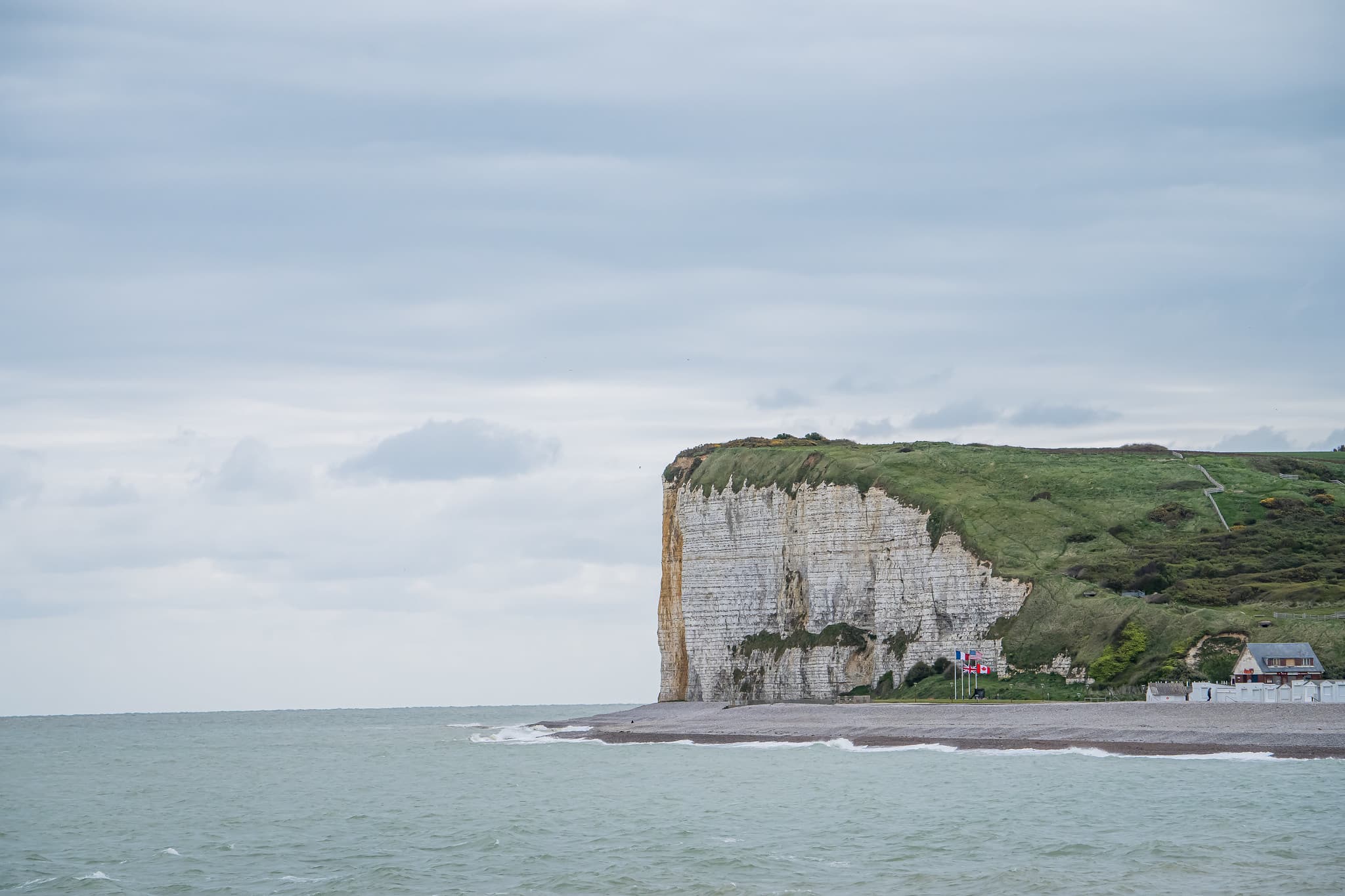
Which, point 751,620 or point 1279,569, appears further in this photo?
point 751,620

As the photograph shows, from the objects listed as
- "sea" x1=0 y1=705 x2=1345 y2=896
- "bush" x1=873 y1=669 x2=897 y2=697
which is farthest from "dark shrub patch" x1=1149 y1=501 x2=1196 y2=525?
"sea" x1=0 y1=705 x2=1345 y2=896

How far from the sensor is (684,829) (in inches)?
1377

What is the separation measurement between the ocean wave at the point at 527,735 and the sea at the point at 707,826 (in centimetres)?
1408

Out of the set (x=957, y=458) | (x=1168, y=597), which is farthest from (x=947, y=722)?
(x=957, y=458)

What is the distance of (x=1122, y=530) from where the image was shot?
86812 mm

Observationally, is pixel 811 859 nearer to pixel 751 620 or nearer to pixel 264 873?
pixel 264 873

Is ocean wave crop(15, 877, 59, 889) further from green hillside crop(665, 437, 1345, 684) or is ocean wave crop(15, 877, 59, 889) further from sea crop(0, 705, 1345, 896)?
green hillside crop(665, 437, 1345, 684)

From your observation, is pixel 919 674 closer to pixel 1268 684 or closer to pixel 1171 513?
pixel 1171 513

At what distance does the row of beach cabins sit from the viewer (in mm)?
55156

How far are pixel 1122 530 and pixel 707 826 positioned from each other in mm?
57408

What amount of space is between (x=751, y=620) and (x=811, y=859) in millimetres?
64720

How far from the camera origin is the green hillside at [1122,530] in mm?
66688

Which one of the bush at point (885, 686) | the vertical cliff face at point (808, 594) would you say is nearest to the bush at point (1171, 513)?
the vertical cliff face at point (808, 594)

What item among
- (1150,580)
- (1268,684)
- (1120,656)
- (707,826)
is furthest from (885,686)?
(707,826)
